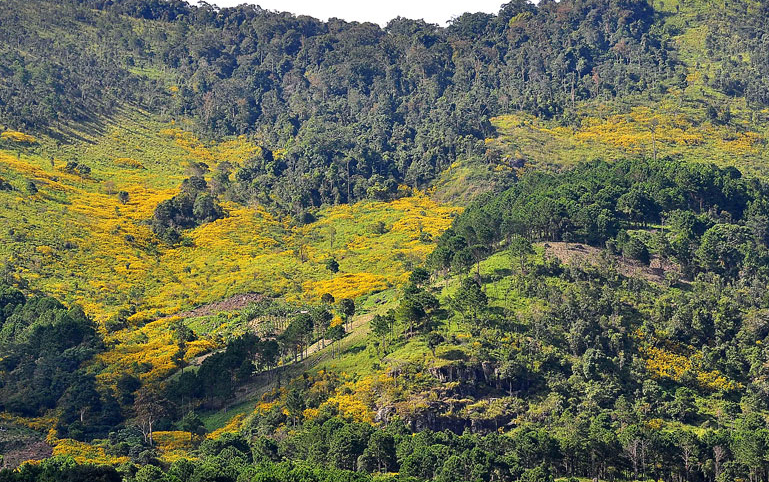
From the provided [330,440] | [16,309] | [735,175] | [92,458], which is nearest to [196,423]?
[92,458]

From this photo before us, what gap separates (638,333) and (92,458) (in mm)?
68594

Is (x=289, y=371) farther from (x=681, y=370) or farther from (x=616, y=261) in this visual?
(x=616, y=261)

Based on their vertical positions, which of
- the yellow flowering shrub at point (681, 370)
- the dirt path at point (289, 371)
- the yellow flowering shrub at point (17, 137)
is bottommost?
the dirt path at point (289, 371)

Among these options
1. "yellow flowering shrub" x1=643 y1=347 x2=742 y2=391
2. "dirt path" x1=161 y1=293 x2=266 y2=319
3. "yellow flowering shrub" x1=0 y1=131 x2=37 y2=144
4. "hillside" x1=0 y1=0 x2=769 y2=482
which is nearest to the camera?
"hillside" x1=0 y1=0 x2=769 y2=482

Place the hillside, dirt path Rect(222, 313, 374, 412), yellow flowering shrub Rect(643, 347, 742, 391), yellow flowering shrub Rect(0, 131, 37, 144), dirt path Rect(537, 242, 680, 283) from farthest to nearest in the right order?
yellow flowering shrub Rect(0, 131, 37, 144) < dirt path Rect(537, 242, 680, 283) < dirt path Rect(222, 313, 374, 412) < yellow flowering shrub Rect(643, 347, 742, 391) < the hillside

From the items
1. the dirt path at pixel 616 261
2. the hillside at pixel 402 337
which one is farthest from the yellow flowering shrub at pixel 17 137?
the dirt path at pixel 616 261

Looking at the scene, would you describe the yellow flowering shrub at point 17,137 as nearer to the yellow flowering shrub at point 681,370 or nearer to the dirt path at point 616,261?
the dirt path at point 616,261

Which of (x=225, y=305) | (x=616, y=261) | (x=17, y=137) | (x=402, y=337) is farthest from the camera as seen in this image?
(x=17, y=137)

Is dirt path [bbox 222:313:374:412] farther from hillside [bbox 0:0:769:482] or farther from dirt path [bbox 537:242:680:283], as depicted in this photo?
dirt path [bbox 537:242:680:283]

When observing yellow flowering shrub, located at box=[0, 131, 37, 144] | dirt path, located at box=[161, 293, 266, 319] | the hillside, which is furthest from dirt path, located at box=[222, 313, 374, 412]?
yellow flowering shrub, located at box=[0, 131, 37, 144]

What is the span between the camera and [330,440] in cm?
9369

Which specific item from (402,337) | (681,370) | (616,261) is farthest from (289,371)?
(616,261)

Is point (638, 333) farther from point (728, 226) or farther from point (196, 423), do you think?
point (196, 423)

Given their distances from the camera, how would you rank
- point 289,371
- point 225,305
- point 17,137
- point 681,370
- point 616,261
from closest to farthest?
point 681,370 < point 289,371 < point 616,261 < point 225,305 < point 17,137
